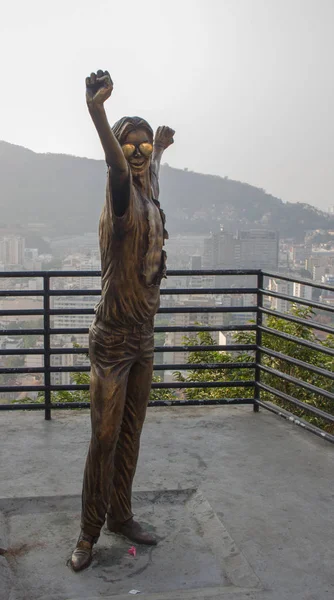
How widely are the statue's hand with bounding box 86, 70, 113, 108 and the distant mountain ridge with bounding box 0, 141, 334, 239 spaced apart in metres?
11.0

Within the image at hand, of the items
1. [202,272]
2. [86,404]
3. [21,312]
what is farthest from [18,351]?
[202,272]

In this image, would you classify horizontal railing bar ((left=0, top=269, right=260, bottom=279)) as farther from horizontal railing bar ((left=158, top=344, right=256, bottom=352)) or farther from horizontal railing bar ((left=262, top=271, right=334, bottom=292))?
horizontal railing bar ((left=158, top=344, right=256, bottom=352))

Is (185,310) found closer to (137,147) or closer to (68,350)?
(68,350)

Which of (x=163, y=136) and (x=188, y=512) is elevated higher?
(x=163, y=136)

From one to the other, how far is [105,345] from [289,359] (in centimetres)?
306

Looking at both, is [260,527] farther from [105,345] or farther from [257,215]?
[257,215]

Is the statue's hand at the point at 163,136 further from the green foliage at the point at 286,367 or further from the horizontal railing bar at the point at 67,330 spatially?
the green foliage at the point at 286,367

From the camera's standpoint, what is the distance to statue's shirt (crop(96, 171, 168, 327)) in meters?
3.83

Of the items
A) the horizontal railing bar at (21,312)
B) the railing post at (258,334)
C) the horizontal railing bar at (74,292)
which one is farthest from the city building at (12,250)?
the railing post at (258,334)

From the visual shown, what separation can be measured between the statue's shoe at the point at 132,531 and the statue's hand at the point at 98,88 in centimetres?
240

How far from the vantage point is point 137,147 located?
12.4 ft

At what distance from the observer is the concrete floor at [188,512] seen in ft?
12.8

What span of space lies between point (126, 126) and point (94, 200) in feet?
37.7

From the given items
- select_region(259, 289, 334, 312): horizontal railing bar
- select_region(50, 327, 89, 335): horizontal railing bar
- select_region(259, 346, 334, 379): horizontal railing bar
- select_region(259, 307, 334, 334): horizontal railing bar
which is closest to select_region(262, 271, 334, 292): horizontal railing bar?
select_region(259, 289, 334, 312): horizontal railing bar
